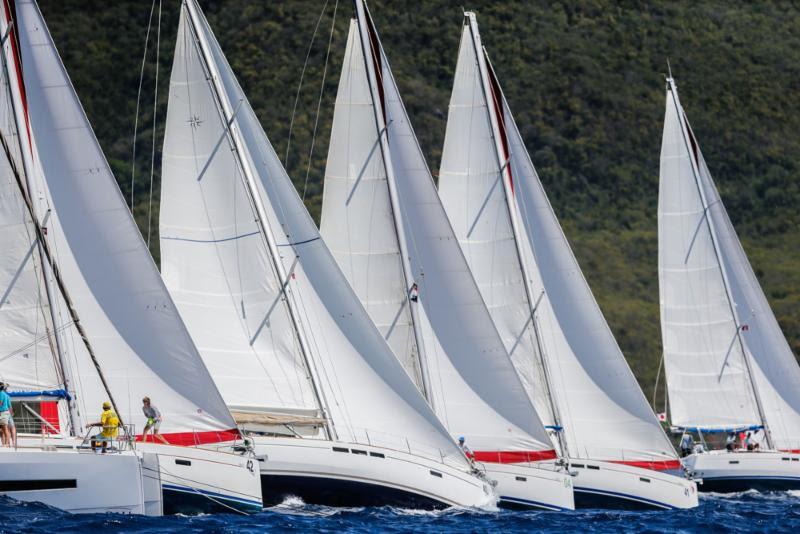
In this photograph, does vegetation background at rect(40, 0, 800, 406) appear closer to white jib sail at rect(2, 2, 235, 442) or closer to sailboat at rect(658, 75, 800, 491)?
sailboat at rect(658, 75, 800, 491)

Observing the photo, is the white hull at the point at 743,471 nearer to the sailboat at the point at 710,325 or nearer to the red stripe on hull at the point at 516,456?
the sailboat at the point at 710,325

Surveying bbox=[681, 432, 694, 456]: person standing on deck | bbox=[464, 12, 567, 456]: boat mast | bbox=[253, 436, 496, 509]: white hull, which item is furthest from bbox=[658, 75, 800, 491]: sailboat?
bbox=[253, 436, 496, 509]: white hull

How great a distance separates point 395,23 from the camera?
9638 centimetres

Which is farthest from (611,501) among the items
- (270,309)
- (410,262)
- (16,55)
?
(16,55)

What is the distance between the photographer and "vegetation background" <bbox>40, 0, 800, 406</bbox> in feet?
262

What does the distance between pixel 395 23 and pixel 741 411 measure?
197ft

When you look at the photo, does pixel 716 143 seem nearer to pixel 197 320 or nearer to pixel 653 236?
pixel 653 236

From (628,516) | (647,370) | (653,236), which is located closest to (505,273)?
(628,516)

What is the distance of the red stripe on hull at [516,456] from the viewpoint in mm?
30078

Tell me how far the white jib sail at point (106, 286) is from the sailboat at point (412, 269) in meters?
6.73

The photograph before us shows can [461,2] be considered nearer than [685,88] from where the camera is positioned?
No

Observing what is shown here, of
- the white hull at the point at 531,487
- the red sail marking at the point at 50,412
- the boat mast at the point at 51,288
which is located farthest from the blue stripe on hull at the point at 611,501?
the boat mast at the point at 51,288

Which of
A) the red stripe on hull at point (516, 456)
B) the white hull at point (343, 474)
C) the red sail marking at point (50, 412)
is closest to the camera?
the white hull at point (343, 474)

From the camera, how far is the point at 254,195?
2873 cm
